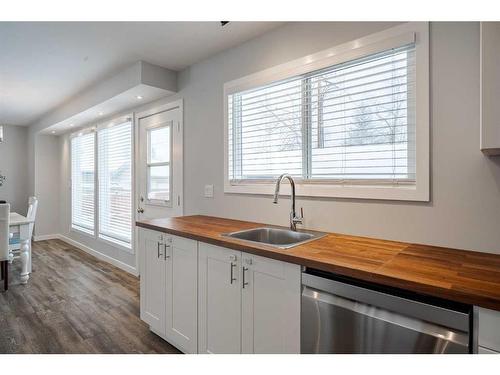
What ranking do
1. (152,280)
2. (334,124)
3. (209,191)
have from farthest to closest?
(209,191), (152,280), (334,124)

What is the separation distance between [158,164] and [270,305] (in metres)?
2.47

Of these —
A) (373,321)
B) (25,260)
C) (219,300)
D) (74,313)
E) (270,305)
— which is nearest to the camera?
(373,321)

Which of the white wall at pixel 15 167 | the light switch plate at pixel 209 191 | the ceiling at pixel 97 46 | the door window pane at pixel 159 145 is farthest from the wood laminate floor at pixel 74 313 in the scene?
the white wall at pixel 15 167

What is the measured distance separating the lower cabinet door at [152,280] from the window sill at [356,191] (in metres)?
0.87

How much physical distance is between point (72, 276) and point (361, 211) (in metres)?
3.72

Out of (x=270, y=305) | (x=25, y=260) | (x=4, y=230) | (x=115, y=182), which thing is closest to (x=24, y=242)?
(x=25, y=260)

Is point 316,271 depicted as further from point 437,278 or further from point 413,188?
point 413,188

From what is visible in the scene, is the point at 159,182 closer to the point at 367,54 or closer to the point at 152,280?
the point at 152,280

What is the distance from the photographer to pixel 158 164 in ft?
11.5

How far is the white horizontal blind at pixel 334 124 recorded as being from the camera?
173 centimetres

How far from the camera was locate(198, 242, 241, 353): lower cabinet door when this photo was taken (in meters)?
1.69

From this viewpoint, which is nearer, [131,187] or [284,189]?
[284,189]

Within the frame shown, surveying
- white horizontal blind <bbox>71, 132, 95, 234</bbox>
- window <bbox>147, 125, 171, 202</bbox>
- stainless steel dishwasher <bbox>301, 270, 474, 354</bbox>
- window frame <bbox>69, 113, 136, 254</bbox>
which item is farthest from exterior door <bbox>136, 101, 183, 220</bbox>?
stainless steel dishwasher <bbox>301, 270, 474, 354</bbox>

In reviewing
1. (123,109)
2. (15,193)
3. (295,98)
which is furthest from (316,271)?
(15,193)
